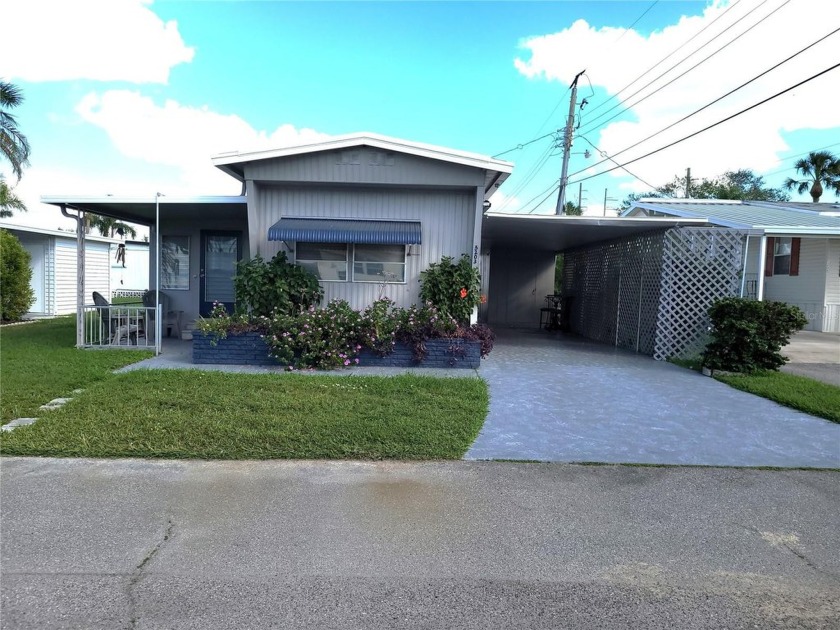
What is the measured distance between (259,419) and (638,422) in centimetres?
426

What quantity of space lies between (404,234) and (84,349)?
6.14 metres

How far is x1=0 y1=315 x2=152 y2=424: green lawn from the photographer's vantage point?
6.82m

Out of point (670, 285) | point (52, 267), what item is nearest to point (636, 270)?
point (670, 285)

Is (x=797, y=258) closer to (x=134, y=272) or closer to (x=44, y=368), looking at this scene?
(x=44, y=368)

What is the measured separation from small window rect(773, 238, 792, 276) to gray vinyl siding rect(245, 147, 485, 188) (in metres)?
14.2

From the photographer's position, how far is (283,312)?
9.70m

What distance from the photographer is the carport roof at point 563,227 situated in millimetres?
10672

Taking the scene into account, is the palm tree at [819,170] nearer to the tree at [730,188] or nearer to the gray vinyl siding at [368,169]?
the tree at [730,188]

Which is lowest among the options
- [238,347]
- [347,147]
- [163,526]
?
[163,526]

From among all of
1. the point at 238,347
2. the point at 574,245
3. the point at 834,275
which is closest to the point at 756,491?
the point at 238,347

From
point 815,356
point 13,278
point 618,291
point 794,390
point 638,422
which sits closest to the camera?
point 638,422

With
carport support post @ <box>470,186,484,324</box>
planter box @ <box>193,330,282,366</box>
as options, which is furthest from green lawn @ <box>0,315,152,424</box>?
carport support post @ <box>470,186,484,324</box>

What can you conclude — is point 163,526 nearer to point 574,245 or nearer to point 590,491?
point 590,491

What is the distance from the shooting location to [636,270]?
12789 millimetres
